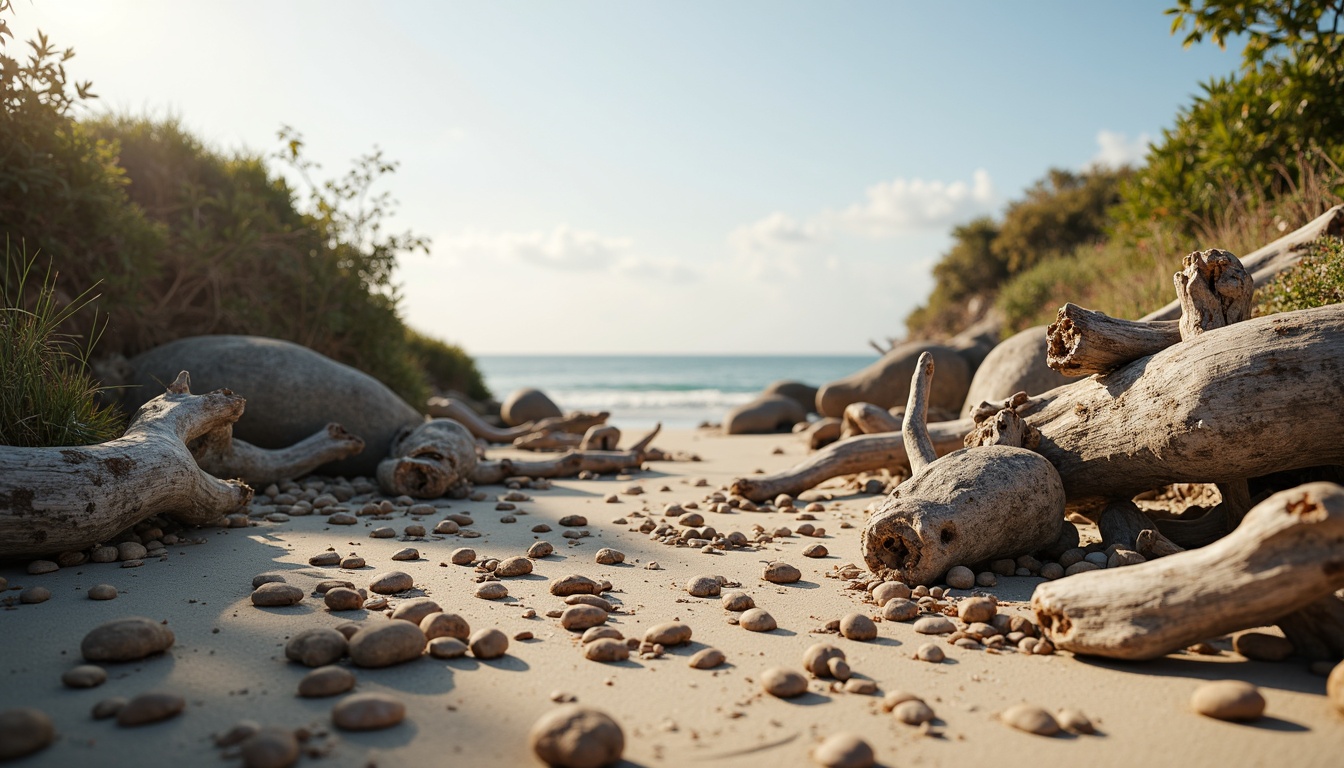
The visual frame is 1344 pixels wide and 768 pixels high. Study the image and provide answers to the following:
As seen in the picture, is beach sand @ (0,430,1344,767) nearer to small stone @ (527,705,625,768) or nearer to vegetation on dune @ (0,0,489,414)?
small stone @ (527,705,625,768)

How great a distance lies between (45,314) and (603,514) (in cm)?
326

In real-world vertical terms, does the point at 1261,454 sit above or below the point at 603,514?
above

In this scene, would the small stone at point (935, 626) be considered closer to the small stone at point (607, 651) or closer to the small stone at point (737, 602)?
the small stone at point (737, 602)

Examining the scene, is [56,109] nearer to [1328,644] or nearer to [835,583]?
[835,583]

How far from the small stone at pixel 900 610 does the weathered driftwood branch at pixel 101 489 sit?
3.34m

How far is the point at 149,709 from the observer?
6.59ft

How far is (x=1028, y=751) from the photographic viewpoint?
1958mm

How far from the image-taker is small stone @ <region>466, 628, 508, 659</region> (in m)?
2.53

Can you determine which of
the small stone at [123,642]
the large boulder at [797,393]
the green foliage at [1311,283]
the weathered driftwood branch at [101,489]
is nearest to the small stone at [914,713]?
the small stone at [123,642]

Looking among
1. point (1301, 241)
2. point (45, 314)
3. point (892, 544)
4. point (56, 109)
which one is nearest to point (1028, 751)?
point (892, 544)

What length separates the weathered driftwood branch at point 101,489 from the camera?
10.6 ft

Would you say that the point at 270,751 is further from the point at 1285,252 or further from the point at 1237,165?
the point at 1237,165

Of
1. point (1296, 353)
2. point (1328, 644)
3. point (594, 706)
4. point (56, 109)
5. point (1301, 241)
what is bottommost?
point (594, 706)

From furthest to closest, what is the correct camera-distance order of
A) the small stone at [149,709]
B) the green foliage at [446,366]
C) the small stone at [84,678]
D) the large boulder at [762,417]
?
the green foliage at [446,366] < the large boulder at [762,417] < the small stone at [84,678] < the small stone at [149,709]
